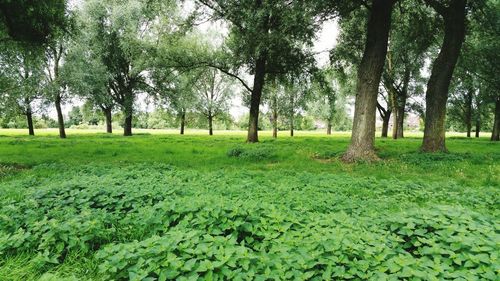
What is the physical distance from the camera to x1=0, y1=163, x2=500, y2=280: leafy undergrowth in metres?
4.04

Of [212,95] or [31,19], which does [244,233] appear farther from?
[212,95]

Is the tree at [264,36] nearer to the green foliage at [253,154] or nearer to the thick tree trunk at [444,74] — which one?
the green foliage at [253,154]

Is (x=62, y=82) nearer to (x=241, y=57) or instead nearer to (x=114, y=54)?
(x=114, y=54)

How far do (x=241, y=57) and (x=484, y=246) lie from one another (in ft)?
81.1

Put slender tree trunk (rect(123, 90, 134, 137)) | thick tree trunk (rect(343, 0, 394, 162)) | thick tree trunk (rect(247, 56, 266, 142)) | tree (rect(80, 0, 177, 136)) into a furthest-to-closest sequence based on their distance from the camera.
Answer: slender tree trunk (rect(123, 90, 134, 137))
tree (rect(80, 0, 177, 136))
thick tree trunk (rect(247, 56, 266, 142))
thick tree trunk (rect(343, 0, 394, 162))

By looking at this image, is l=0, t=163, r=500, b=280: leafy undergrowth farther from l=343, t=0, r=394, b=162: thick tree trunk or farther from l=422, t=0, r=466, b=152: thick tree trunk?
l=422, t=0, r=466, b=152: thick tree trunk

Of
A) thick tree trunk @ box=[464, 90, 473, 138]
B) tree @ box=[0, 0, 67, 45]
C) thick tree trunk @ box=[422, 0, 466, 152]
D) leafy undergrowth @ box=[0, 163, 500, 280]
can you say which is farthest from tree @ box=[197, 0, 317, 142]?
thick tree trunk @ box=[464, 90, 473, 138]

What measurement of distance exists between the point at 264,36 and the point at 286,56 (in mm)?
6245

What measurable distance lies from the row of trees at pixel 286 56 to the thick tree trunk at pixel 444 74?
6 cm

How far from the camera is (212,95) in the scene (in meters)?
56.0

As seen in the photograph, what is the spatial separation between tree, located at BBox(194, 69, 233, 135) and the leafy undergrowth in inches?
1817

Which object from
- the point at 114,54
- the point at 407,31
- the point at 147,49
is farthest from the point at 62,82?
the point at 407,31

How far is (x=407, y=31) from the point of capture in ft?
75.9

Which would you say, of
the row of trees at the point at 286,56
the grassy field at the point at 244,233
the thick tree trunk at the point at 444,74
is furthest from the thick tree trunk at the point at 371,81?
the grassy field at the point at 244,233
